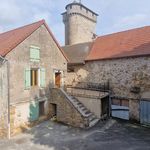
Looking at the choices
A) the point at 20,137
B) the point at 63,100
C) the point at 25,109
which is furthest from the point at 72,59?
the point at 20,137

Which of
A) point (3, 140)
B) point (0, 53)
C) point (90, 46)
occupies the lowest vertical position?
point (3, 140)

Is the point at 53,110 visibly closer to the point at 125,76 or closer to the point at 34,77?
the point at 34,77

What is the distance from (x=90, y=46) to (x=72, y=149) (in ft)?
41.5

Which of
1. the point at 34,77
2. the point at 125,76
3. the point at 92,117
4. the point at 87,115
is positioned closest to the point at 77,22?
the point at 125,76

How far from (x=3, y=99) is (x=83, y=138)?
647cm

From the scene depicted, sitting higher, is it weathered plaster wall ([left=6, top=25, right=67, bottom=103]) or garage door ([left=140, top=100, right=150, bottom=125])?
weathered plaster wall ([left=6, top=25, right=67, bottom=103])

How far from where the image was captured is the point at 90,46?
2077cm

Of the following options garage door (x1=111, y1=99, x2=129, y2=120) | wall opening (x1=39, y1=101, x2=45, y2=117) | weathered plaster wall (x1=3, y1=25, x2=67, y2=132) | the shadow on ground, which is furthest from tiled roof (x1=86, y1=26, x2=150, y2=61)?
wall opening (x1=39, y1=101, x2=45, y2=117)

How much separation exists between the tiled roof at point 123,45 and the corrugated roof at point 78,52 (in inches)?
25.9

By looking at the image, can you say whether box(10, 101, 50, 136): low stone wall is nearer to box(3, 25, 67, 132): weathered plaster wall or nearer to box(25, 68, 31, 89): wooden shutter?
box(3, 25, 67, 132): weathered plaster wall

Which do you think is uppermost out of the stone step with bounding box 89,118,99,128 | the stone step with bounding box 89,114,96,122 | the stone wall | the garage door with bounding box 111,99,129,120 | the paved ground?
the stone wall

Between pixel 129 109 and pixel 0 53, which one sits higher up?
pixel 0 53

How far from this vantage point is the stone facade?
48.6 feet

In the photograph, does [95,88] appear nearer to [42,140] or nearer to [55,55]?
[55,55]
